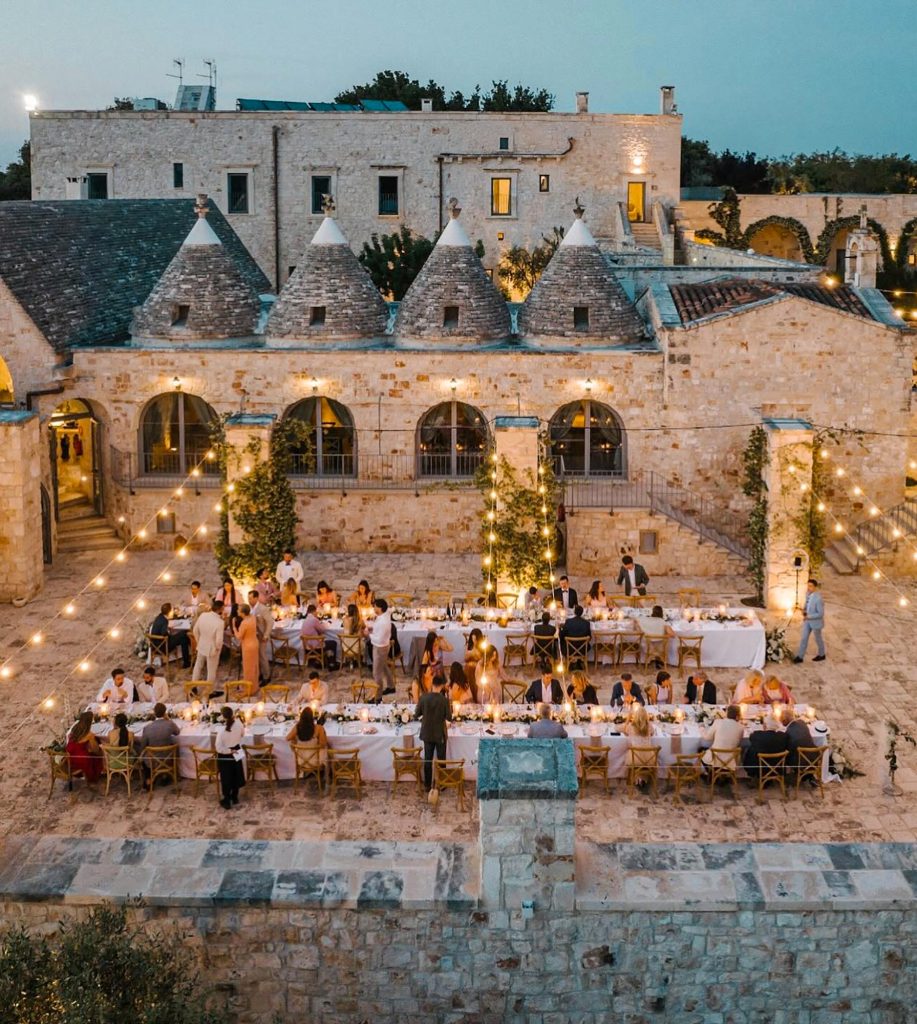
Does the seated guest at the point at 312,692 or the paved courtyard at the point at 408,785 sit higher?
the seated guest at the point at 312,692

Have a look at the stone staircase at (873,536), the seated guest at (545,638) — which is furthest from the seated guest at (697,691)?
the stone staircase at (873,536)

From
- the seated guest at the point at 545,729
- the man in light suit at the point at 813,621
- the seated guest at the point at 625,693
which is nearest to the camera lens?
the seated guest at the point at 545,729

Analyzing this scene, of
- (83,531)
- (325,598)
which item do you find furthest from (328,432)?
(325,598)

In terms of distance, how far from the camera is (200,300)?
23.8 metres

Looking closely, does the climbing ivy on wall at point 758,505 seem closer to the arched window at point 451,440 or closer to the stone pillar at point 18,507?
the arched window at point 451,440

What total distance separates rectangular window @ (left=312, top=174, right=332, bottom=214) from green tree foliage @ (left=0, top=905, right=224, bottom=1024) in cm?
3335

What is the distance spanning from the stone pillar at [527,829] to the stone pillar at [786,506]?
10.8 meters

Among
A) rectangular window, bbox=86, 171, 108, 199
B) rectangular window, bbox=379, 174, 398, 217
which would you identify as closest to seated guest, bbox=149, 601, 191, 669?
rectangular window, bbox=379, 174, 398, 217

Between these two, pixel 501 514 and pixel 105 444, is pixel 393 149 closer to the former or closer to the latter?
pixel 105 444

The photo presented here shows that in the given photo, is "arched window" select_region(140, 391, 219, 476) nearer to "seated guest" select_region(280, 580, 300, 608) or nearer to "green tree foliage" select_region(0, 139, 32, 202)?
"seated guest" select_region(280, 580, 300, 608)

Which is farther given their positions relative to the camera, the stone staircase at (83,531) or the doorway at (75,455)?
the doorway at (75,455)

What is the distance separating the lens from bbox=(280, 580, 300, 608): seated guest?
1839 cm

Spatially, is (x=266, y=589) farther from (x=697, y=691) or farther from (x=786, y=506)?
(x=786, y=506)

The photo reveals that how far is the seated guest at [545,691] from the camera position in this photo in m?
15.3
